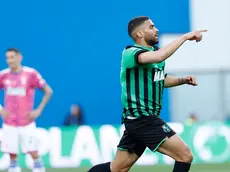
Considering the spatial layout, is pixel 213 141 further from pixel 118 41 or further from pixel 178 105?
pixel 118 41

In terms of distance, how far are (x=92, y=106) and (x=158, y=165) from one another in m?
7.88

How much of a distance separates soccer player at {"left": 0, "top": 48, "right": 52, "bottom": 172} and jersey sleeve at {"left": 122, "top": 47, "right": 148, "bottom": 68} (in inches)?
A: 156

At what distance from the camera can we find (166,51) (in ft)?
27.0

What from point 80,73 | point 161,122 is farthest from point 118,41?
point 161,122

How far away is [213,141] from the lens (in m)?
16.8

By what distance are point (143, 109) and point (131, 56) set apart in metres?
0.58

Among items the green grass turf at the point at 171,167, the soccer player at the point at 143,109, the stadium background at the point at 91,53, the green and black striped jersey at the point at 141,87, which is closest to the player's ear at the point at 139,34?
the soccer player at the point at 143,109

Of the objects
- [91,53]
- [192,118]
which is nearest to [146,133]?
[192,118]

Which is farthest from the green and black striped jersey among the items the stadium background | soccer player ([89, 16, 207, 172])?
the stadium background

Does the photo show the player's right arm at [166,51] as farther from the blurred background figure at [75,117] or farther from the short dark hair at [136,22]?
the blurred background figure at [75,117]

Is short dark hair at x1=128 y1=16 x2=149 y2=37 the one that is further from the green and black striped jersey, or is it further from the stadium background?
the stadium background

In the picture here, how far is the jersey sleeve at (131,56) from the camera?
337 inches

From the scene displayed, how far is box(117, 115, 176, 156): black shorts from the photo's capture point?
8672 millimetres

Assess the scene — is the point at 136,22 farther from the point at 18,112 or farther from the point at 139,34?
the point at 18,112
